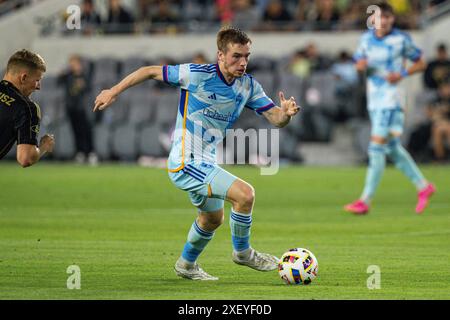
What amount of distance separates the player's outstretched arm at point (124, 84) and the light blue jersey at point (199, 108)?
0.14 metres

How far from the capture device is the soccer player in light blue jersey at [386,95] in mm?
15562

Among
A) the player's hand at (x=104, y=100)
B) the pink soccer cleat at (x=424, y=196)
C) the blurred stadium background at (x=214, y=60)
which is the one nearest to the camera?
the player's hand at (x=104, y=100)

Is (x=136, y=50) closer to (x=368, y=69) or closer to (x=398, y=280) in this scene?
(x=368, y=69)

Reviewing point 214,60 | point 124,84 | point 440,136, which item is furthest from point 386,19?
point 214,60

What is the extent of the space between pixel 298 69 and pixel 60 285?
707 inches

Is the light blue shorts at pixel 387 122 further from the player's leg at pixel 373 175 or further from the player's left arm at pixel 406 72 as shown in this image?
the player's left arm at pixel 406 72

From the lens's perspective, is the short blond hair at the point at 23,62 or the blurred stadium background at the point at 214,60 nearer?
the short blond hair at the point at 23,62

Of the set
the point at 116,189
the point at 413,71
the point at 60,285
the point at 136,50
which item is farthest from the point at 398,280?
the point at 136,50

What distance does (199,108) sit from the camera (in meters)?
9.51

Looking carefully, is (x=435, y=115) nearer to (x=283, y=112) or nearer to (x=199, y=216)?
(x=283, y=112)

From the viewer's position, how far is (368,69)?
15.8 metres

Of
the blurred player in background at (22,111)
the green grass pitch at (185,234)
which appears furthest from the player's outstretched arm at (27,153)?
the green grass pitch at (185,234)

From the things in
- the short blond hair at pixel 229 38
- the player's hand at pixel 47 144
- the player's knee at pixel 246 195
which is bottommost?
the player's knee at pixel 246 195

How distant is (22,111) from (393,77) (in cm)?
758
